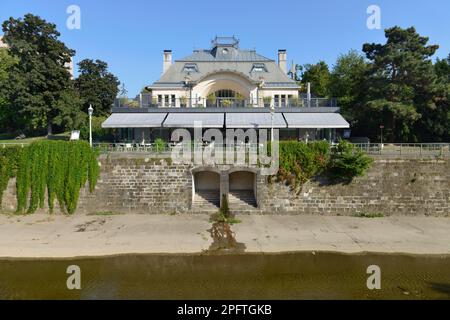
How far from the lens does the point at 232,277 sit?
13047 millimetres

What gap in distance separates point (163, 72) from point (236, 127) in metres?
12.9

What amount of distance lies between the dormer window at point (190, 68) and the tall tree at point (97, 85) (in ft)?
42.4

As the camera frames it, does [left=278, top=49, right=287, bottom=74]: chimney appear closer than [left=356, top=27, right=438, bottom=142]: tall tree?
No

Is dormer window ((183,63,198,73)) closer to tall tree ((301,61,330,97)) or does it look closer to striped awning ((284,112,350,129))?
striped awning ((284,112,350,129))

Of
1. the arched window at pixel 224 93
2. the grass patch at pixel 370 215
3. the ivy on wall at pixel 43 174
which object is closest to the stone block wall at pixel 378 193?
the grass patch at pixel 370 215

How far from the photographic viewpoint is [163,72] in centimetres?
3312

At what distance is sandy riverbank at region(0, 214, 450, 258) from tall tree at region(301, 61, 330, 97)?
23.4 meters

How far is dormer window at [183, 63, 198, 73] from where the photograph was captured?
1265 inches

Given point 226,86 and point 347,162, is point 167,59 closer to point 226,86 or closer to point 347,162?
point 226,86

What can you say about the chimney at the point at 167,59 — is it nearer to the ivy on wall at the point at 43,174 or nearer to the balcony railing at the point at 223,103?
the balcony railing at the point at 223,103

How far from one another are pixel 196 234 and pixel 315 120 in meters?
14.6

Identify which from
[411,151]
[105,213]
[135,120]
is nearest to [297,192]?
[411,151]

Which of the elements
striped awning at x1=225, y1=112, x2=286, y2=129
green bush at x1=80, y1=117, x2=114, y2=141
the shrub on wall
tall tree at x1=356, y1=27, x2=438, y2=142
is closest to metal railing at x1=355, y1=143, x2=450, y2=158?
the shrub on wall

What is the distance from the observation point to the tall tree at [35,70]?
3191cm
